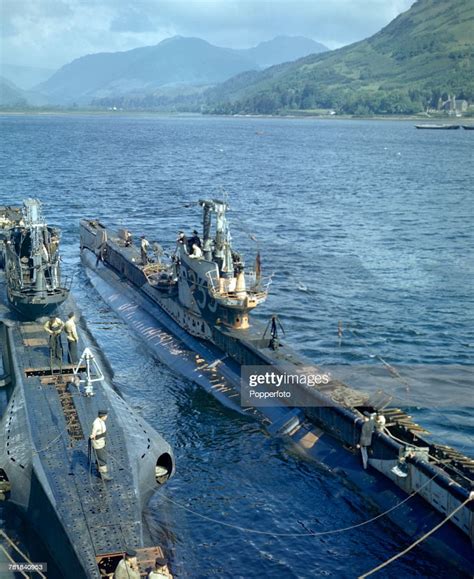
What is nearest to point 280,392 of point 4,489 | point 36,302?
point 36,302

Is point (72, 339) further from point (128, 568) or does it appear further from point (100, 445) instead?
point (128, 568)

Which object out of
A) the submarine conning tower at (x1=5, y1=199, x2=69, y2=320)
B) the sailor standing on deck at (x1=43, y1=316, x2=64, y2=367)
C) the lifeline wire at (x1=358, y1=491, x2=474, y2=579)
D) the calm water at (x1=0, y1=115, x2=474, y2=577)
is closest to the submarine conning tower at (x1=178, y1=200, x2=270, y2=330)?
the calm water at (x1=0, y1=115, x2=474, y2=577)

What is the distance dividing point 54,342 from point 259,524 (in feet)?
40.7

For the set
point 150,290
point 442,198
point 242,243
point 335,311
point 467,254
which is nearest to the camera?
point 150,290

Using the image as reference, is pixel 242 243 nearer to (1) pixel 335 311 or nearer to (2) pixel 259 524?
(1) pixel 335 311

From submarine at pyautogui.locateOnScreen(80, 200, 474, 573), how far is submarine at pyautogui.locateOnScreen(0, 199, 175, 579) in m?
7.46

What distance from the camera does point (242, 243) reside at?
8331cm

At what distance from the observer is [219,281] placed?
1656 inches

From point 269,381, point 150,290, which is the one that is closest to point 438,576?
point 269,381

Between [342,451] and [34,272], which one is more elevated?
[34,272]

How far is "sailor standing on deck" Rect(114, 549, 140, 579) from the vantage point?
20.8 meters

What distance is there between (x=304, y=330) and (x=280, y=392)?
16673 millimetres

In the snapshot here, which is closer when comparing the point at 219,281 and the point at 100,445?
the point at 100,445

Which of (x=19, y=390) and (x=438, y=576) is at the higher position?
(x=19, y=390)
